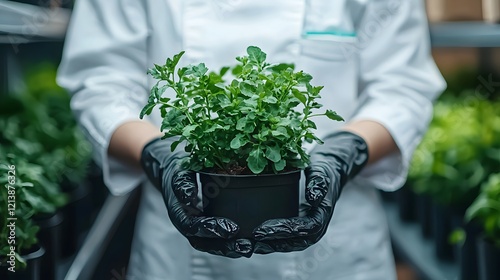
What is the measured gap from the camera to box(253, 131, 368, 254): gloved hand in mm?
997

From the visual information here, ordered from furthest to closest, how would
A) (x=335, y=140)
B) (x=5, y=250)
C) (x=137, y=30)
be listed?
(x=137, y=30) < (x=335, y=140) < (x=5, y=250)

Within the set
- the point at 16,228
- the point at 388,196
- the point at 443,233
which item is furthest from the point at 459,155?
the point at 16,228

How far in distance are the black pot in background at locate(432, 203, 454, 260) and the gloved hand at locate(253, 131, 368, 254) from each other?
1042mm

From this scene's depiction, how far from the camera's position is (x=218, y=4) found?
1317mm

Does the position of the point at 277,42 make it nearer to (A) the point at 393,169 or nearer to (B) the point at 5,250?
(A) the point at 393,169

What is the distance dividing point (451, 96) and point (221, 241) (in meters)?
2.17

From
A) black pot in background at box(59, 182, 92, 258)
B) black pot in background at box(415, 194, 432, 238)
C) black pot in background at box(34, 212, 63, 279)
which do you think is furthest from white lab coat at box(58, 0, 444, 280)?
black pot in background at box(415, 194, 432, 238)

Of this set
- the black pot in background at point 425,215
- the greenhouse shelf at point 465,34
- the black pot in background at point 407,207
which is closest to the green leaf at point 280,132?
the greenhouse shelf at point 465,34

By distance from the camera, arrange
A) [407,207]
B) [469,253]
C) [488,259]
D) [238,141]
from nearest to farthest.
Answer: [238,141] < [488,259] < [469,253] < [407,207]

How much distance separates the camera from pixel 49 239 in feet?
4.83

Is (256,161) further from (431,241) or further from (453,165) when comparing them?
(431,241)

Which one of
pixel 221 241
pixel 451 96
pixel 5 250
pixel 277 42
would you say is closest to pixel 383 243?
pixel 277 42

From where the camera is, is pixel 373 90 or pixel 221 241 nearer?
pixel 221 241

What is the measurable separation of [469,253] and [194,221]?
106 cm
